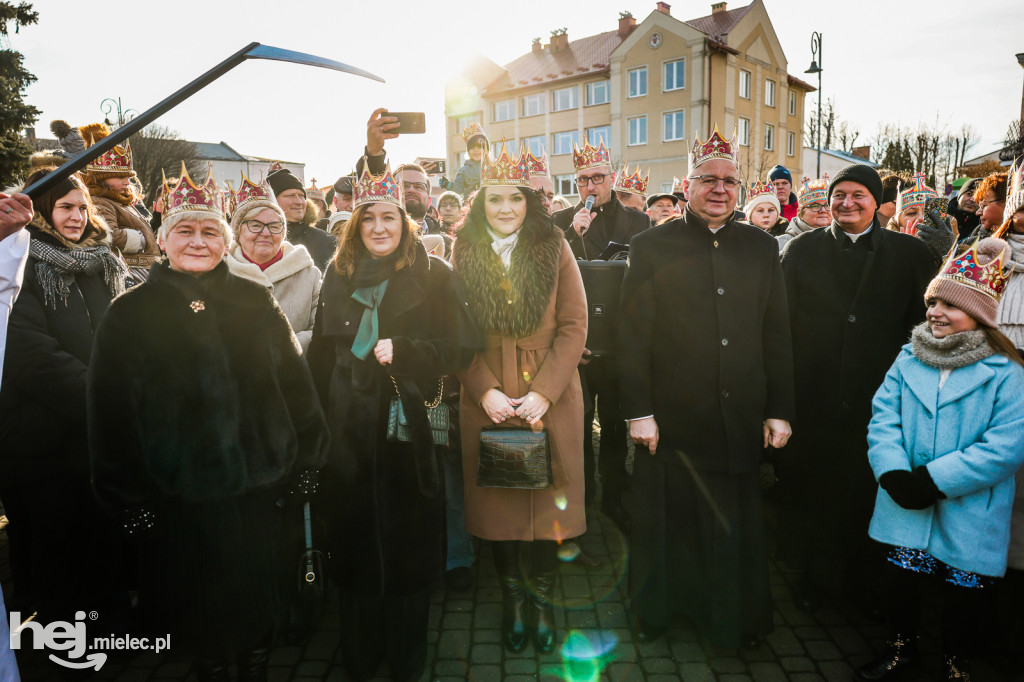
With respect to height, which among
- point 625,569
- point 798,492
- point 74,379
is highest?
point 74,379

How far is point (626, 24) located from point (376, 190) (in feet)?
136

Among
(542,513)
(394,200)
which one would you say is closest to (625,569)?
(542,513)

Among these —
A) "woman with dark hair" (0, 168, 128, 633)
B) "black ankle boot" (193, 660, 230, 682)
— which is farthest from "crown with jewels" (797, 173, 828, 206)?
"black ankle boot" (193, 660, 230, 682)

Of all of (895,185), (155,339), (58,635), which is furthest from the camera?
(895,185)

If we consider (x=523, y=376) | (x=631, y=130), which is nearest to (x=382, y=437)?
(x=523, y=376)

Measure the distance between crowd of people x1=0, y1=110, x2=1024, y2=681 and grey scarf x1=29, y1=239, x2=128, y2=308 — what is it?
1 centimetres

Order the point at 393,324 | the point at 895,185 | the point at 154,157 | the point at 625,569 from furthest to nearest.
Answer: the point at 154,157
the point at 895,185
the point at 625,569
the point at 393,324

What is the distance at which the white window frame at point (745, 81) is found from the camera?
3523 centimetres

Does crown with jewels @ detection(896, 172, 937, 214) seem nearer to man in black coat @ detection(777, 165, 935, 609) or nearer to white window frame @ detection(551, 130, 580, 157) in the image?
man in black coat @ detection(777, 165, 935, 609)

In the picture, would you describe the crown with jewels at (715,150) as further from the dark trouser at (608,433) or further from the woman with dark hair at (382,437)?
the dark trouser at (608,433)

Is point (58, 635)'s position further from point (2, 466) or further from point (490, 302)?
point (490, 302)

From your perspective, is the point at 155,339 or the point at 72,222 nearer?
the point at 155,339

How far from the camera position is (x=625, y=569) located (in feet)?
13.8

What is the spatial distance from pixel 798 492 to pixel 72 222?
180 inches
